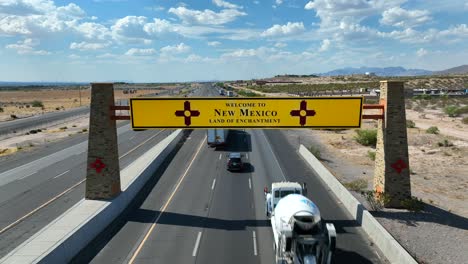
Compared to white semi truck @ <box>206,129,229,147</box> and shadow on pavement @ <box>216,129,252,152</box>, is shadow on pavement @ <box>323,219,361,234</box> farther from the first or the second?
white semi truck @ <box>206,129,229,147</box>

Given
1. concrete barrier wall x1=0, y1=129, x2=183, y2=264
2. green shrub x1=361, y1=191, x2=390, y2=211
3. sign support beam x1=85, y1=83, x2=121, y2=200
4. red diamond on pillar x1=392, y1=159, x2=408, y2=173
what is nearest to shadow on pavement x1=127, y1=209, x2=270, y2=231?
concrete barrier wall x1=0, y1=129, x2=183, y2=264

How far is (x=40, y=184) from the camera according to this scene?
31.4 metres

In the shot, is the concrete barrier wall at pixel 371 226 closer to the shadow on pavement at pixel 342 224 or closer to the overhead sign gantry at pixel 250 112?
the shadow on pavement at pixel 342 224

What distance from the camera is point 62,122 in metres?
81.2

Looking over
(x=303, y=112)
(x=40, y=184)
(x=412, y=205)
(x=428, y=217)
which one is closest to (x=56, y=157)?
(x=40, y=184)

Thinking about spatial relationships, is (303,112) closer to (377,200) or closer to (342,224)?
(342,224)

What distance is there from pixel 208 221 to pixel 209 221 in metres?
0.06

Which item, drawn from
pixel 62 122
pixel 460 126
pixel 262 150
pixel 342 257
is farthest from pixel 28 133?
pixel 460 126

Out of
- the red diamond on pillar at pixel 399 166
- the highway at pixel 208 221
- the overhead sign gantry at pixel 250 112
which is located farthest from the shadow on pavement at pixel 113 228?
the red diamond on pillar at pixel 399 166

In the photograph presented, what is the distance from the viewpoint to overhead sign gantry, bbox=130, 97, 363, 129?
2222cm

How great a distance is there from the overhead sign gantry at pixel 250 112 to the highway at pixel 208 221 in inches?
228

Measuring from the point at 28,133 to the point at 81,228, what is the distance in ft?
177

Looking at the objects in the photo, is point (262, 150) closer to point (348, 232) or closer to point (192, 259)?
point (348, 232)

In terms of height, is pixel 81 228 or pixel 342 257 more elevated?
pixel 81 228
